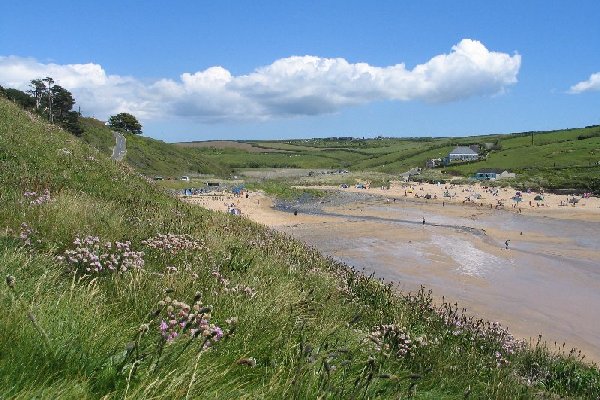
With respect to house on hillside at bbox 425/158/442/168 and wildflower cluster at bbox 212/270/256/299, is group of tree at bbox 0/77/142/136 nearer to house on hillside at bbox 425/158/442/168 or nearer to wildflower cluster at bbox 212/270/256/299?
wildflower cluster at bbox 212/270/256/299

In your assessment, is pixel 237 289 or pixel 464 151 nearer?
pixel 237 289

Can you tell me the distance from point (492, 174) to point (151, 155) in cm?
6871

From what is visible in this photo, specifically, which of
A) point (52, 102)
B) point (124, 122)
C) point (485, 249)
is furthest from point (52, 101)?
point (485, 249)

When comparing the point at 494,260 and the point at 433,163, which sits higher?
the point at 433,163

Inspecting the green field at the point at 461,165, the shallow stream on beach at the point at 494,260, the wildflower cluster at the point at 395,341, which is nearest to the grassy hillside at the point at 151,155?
the green field at the point at 461,165

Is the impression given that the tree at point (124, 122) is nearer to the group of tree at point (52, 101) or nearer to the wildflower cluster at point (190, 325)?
the group of tree at point (52, 101)

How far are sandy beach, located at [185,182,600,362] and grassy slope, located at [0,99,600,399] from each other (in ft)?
16.0

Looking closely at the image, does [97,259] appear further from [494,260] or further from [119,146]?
[119,146]

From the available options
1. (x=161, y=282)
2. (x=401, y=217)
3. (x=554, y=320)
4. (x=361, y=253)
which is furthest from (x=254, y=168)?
(x=161, y=282)

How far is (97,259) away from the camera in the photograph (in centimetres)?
504

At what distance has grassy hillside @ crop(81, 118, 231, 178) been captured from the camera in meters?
86.8

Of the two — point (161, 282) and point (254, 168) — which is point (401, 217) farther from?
point (254, 168)

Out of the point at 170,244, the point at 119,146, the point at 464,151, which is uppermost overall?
the point at 119,146

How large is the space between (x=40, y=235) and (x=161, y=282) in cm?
220
